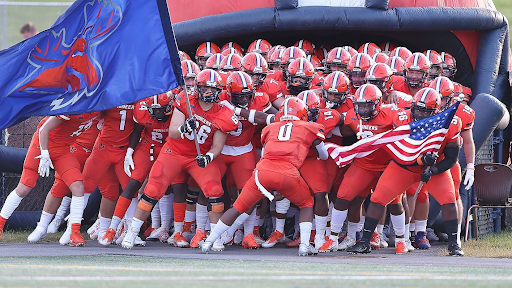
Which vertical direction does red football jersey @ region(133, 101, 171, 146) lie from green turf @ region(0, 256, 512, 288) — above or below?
above

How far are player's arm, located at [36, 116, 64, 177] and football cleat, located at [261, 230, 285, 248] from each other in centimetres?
236

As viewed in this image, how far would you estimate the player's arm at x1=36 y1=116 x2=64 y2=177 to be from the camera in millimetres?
8812

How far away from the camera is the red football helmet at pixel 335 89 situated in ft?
29.2

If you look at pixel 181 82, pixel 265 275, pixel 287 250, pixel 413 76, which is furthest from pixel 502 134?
pixel 265 275

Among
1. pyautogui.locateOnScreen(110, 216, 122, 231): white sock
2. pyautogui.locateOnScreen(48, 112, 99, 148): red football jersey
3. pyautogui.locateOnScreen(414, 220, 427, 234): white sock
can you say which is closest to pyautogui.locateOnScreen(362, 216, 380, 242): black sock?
pyautogui.locateOnScreen(414, 220, 427, 234): white sock

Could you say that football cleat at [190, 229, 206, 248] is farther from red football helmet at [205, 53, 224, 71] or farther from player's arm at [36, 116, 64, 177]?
red football helmet at [205, 53, 224, 71]

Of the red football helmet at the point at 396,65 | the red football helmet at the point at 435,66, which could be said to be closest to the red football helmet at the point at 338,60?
the red football helmet at the point at 396,65

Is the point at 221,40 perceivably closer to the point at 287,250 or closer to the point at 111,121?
the point at 111,121

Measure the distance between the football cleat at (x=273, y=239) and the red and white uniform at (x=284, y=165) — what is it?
939 mm

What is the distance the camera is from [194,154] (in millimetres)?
8891

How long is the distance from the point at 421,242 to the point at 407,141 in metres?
1.43

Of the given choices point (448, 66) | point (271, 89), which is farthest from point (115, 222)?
point (448, 66)

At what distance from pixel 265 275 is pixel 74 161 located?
12.6ft

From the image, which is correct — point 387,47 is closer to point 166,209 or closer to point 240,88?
point 240,88
